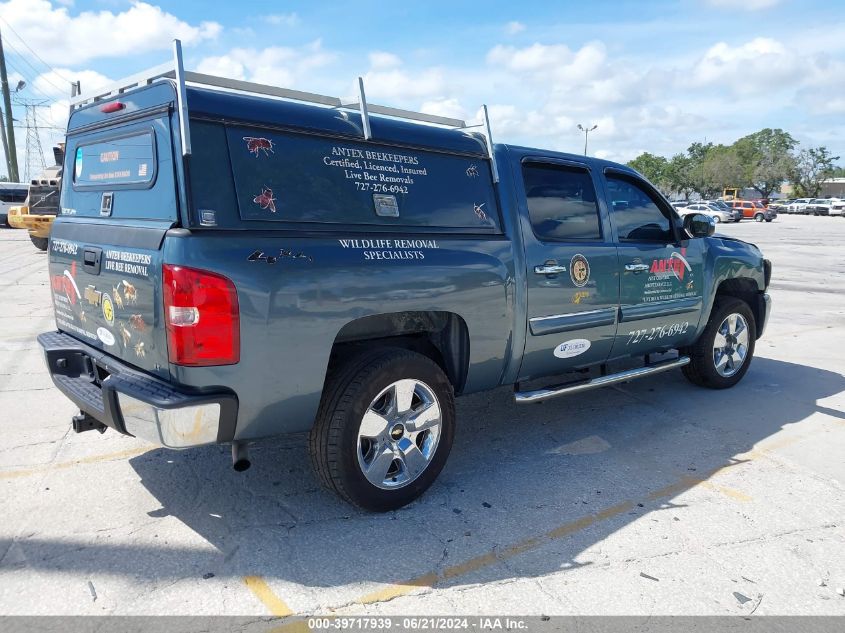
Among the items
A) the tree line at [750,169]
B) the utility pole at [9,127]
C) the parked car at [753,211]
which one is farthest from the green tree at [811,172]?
the utility pole at [9,127]

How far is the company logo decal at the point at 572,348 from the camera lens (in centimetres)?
438

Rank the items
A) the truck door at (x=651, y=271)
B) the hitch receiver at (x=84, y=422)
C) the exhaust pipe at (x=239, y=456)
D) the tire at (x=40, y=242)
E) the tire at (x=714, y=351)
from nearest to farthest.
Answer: the exhaust pipe at (x=239, y=456)
the hitch receiver at (x=84, y=422)
the truck door at (x=651, y=271)
the tire at (x=714, y=351)
the tire at (x=40, y=242)

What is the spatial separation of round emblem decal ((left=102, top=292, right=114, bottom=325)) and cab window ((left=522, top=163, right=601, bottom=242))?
250 centimetres

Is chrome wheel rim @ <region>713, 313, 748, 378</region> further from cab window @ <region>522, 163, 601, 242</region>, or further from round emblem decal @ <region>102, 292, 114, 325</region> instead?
round emblem decal @ <region>102, 292, 114, 325</region>

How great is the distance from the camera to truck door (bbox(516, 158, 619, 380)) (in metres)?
4.15

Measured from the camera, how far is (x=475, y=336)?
12.5 ft

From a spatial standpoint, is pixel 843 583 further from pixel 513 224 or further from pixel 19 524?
pixel 19 524

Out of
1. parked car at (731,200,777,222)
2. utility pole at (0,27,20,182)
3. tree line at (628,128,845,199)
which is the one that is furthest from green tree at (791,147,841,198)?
utility pole at (0,27,20,182)

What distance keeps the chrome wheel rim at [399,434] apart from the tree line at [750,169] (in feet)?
297

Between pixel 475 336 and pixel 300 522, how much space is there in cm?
140

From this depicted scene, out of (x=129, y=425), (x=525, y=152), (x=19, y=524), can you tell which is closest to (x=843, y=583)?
(x=525, y=152)

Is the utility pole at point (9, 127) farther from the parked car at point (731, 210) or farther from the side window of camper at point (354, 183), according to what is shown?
the parked car at point (731, 210)

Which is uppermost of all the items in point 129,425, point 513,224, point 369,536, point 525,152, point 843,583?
point 525,152

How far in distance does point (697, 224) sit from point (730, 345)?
1.33m
